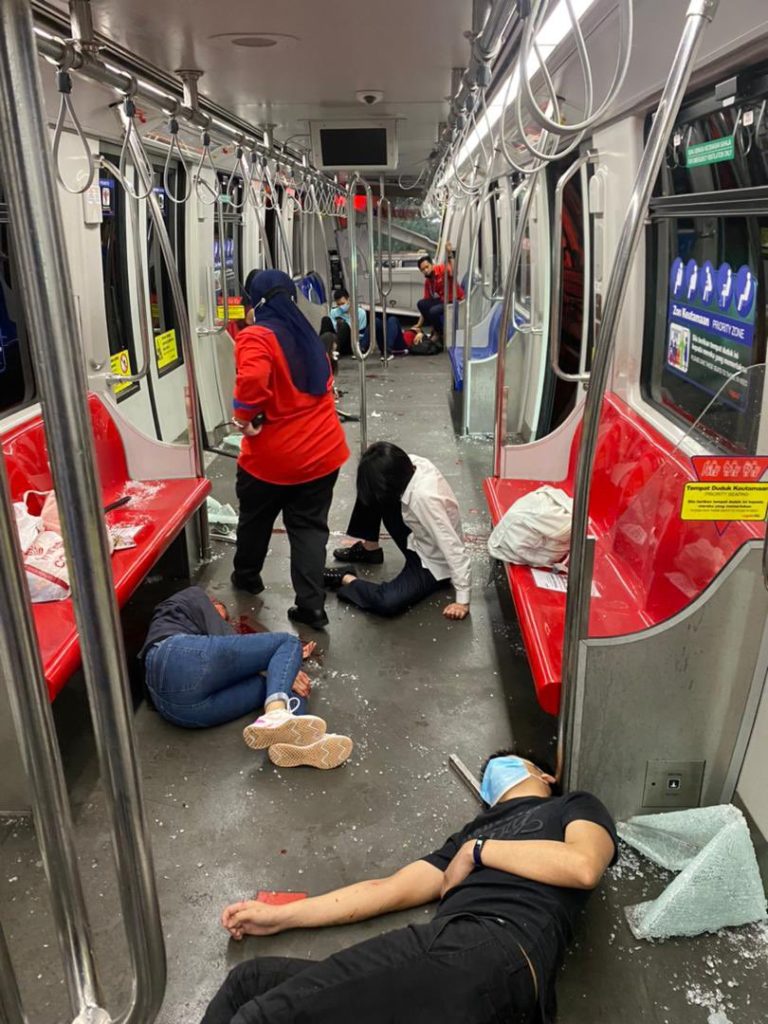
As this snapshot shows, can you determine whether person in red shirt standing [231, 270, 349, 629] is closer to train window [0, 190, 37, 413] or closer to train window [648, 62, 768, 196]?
train window [0, 190, 37, 413]

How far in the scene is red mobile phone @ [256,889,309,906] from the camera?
2.43m

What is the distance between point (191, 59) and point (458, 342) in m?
5.59

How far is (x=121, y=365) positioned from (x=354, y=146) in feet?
7.51

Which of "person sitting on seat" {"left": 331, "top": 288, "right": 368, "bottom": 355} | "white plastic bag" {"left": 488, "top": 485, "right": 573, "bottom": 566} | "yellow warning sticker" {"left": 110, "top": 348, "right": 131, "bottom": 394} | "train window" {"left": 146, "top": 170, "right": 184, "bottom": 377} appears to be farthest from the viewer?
"person sitting on seat" {"left": 331, "top": 288, "right": 368, "bottom": 355}

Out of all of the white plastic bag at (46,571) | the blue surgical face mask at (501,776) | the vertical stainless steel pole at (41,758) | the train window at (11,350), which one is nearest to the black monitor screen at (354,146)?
the train window at (11,350)

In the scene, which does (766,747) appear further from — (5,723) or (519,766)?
(5,723)

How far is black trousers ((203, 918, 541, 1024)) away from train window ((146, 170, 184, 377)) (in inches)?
215

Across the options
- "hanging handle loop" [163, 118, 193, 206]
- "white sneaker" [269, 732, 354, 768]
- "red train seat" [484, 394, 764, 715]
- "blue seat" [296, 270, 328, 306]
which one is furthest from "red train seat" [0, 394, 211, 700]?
"blue seat" [296, 270, 328, 306]

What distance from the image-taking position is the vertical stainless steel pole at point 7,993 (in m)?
0.83

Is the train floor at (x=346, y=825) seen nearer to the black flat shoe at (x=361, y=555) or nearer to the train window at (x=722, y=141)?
the black flat shoe at (x=361, y=555)

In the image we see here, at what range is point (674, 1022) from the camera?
2051 mm

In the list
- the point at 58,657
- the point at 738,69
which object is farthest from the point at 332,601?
the point at 738,69

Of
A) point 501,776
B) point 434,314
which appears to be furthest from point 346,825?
point 434,314

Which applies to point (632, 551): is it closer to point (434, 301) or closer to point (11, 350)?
point (11, 350)
